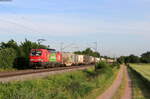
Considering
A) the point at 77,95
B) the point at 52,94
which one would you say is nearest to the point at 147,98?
the point at 77,95

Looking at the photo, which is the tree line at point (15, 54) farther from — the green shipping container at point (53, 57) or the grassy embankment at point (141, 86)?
the grassy embankment at point (141, 86)

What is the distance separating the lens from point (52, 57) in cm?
5506

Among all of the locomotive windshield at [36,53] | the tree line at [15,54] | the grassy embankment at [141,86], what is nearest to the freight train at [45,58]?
the locomotive windshield at [36,53]

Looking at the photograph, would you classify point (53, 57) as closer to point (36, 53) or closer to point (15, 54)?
point (36, 53)

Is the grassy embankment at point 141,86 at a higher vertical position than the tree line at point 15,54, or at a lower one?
lower

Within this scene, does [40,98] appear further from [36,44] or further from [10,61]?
[36,44]

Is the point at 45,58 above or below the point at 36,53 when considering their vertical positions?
below

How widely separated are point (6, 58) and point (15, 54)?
3.93 metres

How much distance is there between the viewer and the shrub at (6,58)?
43719 mm

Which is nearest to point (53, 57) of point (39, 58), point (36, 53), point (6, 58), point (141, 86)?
point (36, 53)

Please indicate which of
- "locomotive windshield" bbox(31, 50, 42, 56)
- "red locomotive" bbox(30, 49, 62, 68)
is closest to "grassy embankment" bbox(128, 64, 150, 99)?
"red locomotive" bbox(30, 49, 62, 68)

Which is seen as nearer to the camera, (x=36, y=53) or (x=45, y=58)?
(x=36, y=53)

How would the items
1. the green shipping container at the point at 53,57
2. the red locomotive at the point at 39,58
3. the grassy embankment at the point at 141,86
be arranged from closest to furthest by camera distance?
1. the grassy embankment at the point at 141,86
2. the red locomotive at the point at 39,58
3. the green shipping container at the point at 53,57

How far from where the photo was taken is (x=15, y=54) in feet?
157
